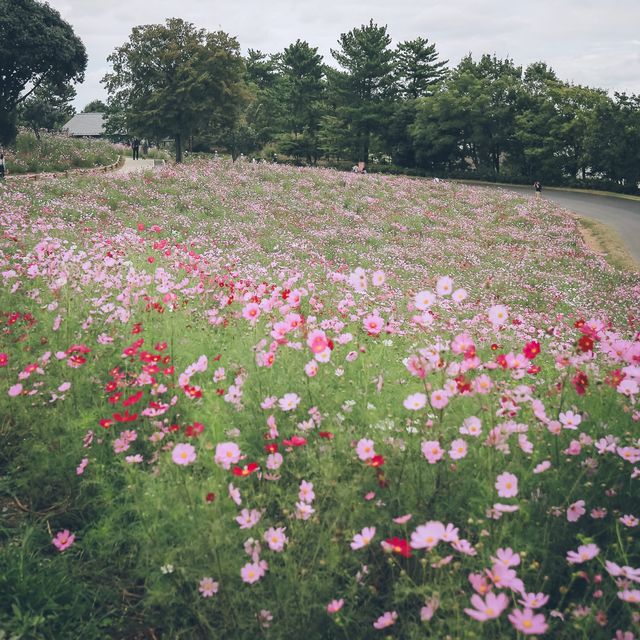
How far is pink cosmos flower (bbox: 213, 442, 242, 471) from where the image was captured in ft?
7.25

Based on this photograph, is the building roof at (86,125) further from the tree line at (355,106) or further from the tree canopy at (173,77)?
the tree canopy at (173,77)

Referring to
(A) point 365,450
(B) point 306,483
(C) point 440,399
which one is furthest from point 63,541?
(C) point 440,399

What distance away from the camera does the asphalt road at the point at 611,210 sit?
20125mm

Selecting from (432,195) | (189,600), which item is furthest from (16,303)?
(432,195)

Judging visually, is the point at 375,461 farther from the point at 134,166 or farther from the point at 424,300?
→ the point at 134,166

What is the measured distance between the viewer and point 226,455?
2260mm

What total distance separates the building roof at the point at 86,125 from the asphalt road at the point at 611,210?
6500 cm

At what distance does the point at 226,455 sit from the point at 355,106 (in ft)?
181

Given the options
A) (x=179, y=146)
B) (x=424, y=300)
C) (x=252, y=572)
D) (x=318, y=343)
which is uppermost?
(x=179, y=146)

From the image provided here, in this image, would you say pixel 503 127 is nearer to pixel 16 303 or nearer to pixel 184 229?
pixel 184 229

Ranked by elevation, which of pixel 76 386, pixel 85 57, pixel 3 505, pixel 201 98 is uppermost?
pixel 85 57

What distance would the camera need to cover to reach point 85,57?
32.8 metres

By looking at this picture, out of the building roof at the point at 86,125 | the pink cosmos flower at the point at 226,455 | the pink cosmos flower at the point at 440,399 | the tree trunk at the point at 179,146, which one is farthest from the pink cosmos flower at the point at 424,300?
the building roof at the point at 86,125

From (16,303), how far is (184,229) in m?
8.26
